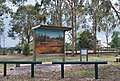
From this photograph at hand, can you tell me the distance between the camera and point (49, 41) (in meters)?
16.8

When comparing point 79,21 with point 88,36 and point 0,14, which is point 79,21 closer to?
point 88,36

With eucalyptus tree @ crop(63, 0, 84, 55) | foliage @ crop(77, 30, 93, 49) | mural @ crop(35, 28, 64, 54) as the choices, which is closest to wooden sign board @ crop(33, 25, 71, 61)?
mural @ crop(35, 28, 64, 54)

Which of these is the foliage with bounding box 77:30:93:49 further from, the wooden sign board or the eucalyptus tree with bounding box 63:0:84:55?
the wooden sign board

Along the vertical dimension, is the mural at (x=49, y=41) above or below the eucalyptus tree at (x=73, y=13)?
below

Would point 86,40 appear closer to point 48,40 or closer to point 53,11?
point 53,11

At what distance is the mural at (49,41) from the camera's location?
1647cm

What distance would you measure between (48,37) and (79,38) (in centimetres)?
4038

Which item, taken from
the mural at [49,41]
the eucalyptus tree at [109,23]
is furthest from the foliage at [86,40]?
the mural at [49,41]

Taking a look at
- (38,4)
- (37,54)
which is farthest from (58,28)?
(38,4)

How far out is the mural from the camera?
16469 millimetres

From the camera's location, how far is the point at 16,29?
54.8m

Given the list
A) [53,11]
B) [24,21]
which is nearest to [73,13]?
[53,11]

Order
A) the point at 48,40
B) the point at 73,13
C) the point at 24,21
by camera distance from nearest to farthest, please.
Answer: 1. the point at 48,40
2. the point at 73,13
3. the point at 24,21

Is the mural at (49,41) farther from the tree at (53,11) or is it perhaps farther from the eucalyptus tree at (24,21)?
the eucalyptus tree at (24,21)
